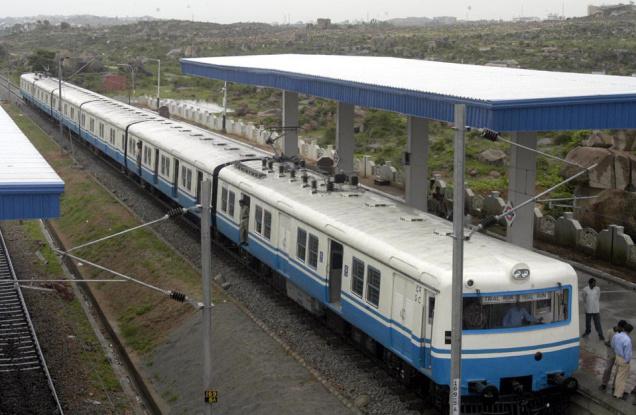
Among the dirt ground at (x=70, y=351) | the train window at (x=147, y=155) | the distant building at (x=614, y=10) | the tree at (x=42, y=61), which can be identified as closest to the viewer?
the dirt ground at (x=70, y=351)

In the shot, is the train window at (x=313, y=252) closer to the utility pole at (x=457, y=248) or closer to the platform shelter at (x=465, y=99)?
the platform shelter at (x=465, y=99)

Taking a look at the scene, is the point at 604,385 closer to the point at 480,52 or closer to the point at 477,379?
the point at 477,379

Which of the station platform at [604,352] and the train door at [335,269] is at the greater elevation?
the train door at [335,269]

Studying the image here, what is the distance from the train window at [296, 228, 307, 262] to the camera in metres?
20.0

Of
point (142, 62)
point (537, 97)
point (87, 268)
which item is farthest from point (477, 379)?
point (142, 62)

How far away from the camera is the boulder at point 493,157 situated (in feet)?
139

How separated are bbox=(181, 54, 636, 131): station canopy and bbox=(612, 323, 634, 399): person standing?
15.4ft

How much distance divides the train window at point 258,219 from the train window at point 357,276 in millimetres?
5672

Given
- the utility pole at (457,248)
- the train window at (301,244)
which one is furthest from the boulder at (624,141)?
the utility pole at (457,248)

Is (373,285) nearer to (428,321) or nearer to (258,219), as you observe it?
(428,321)

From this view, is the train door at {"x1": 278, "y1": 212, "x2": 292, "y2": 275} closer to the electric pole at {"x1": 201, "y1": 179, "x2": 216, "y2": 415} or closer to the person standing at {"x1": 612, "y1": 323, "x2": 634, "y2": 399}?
the electric pole at {"x1": 201, "y1": 179, "x2": 216, "y2": 415}

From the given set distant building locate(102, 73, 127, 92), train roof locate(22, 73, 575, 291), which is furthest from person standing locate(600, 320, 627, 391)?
distant building locate(102, 73, 127, 92)

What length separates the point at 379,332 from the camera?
54.1ft

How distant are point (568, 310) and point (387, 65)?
62.3ft
